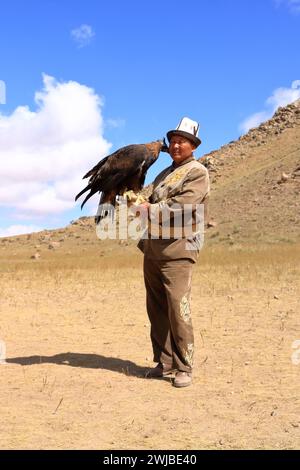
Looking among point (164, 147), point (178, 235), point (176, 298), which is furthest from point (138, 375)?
point (164, 147)

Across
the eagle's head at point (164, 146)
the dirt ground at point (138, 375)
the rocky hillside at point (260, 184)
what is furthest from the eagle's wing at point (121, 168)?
the rocky hillside at point (260, 184)

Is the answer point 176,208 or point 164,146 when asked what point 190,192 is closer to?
point 176,208

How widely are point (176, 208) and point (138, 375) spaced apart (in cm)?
181

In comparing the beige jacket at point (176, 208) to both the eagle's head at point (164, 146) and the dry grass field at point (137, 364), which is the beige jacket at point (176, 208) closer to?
the eagle's head at point (164, 146)

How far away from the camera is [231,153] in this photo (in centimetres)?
4588

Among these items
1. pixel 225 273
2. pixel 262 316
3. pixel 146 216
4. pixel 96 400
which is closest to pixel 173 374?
pixel 96 400

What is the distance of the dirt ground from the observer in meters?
4.22

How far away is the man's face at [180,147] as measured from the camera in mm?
5504

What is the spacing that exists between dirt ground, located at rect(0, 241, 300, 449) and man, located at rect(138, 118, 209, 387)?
1.41ft

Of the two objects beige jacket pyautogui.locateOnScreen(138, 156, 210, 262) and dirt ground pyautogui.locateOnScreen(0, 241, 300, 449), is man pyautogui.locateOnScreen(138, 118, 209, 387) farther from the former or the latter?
dirt ground pyautogui.locateOnScreen(0, 241, 300, 449)

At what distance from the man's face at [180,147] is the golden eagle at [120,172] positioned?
0.29 feet

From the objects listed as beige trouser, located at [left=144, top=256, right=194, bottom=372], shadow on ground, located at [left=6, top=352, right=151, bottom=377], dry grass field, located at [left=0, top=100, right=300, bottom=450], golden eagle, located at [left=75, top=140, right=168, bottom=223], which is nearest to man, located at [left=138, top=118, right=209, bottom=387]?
beige trouser, located at [left=144, top=256, right=194, bottom=372]

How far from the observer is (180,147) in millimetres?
5508
